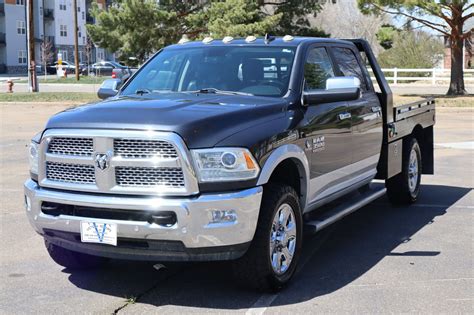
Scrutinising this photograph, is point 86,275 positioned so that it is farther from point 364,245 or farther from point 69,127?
point 364,245

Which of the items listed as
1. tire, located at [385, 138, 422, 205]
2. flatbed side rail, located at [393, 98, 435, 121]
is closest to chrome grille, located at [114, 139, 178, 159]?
flatbed side rail, located at [393, 98, 435, 121]

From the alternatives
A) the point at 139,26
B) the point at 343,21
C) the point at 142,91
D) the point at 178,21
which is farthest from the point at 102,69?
the point at 142,91

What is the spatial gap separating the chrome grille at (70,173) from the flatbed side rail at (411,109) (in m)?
4.13

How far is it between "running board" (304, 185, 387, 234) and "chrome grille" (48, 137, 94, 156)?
201 centimetres

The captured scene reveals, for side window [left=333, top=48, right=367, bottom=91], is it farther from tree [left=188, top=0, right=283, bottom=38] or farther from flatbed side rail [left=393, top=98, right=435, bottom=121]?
tree [left=188, top=0, right=283, bottom=38]

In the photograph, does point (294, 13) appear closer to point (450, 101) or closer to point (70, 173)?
point (450, 101)

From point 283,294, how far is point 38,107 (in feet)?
71.8

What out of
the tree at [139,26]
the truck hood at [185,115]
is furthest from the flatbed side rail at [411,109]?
the tree at [139,26]

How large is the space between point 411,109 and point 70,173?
493 cm

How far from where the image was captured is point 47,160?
4.93 m

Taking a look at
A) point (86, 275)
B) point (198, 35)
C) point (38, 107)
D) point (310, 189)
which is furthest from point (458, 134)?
point (198, 35)

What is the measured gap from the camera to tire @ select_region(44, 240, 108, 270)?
218 inches

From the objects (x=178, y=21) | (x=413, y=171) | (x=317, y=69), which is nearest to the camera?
(x=317, y=69)

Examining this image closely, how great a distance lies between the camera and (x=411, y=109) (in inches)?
325
